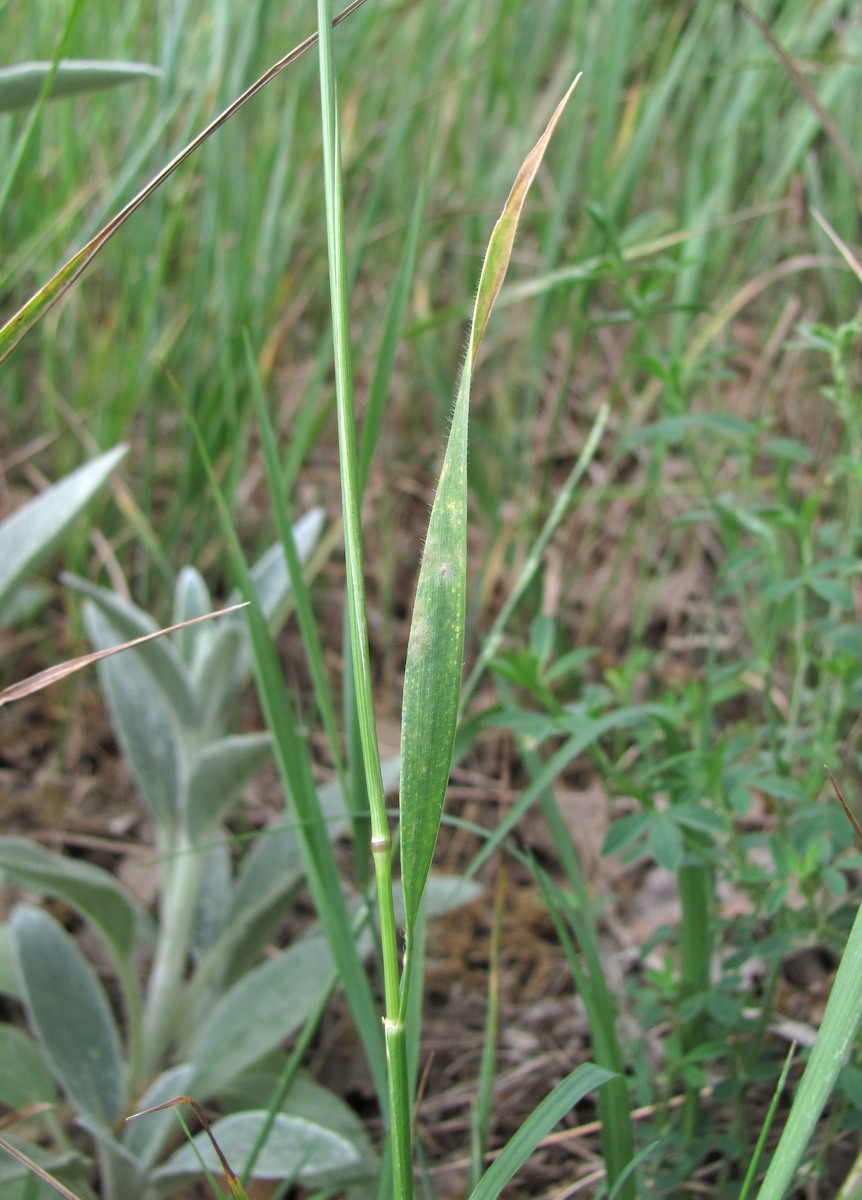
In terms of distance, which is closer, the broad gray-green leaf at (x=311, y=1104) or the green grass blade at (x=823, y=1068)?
the green grass blade at (x=823, y=1068)

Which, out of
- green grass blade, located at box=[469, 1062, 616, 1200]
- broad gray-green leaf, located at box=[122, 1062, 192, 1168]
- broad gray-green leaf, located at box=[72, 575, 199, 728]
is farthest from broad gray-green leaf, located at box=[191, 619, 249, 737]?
green grass blade, located at box=[469, 1062, 616, 1200]

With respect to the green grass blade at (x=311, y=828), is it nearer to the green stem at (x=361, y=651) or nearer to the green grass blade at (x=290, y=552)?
the green grass blade at (x=290, y=552)

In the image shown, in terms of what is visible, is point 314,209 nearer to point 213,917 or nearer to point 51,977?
point 213,917

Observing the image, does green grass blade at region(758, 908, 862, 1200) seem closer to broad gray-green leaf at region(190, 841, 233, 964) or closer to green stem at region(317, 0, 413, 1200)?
green stem at region(317, 0, 413, 1200)

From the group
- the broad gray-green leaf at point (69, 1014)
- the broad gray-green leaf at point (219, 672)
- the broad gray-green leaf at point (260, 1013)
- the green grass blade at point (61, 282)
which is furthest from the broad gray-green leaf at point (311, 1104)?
the green grass blade at point (61, 282)

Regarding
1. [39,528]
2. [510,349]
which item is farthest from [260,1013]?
[510,349]

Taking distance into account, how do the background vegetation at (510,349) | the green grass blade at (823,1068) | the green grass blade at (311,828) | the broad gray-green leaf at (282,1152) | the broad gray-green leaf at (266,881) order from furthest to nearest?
the background vegetation at (510,349), the broad gray-green leaf at (266,881), the broad gray-green leaf at (282,1152), the green grass blade at (311,828), the green grass blade at (823,1068)
